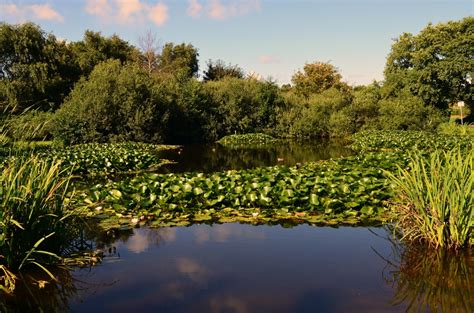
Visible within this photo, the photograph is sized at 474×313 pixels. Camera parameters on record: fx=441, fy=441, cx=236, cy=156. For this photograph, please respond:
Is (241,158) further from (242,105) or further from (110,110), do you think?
(242,105)

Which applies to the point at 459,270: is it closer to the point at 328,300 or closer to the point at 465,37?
the point at 328,300

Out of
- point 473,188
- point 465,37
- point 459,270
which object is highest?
point 465,37

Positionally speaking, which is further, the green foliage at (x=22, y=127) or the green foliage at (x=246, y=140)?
the green foliage at (x=246, y=140)

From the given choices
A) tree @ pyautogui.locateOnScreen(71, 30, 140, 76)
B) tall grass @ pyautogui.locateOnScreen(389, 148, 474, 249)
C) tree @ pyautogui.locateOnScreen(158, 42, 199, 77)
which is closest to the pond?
tall grass @ pyautogui.locateOnScreen(389, 148, 474, 249)

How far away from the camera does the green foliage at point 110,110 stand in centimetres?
2308

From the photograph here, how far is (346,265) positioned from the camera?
18.0 feet

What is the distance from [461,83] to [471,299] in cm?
3228

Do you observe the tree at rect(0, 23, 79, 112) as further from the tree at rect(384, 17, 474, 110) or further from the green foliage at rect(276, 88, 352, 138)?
the tree at rect(384, 17, 474, 110)

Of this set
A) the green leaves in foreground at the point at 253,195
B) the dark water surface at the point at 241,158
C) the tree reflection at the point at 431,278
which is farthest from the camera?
the dark water surface at the point at 241,158

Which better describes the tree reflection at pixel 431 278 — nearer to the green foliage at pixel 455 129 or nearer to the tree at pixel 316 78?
the green foliage at pixel 455 129

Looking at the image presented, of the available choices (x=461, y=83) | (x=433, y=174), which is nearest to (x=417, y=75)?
(x=461, y=83)

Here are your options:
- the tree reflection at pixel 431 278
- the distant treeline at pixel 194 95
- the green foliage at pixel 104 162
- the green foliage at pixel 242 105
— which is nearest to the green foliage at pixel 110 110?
the distant treeline at pixel 194 95

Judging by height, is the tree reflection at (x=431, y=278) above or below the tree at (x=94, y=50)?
below

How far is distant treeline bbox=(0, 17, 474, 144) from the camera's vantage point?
2392cm
